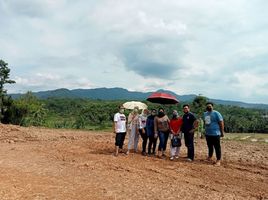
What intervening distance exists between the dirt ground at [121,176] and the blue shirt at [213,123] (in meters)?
0.92

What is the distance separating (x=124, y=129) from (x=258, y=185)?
15.5 ft

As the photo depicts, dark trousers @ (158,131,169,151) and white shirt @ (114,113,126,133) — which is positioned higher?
white shirt @ (114,113,126,133)

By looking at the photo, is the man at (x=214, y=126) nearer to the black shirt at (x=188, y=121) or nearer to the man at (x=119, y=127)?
the black shirt at (x=188, y=121)

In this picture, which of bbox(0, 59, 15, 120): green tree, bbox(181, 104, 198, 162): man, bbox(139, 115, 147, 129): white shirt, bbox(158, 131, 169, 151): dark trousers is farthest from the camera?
bbox(0, 59, 15, 120): green tree

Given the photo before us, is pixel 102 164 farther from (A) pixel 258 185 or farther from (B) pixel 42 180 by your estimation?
(A) pixel 258 185

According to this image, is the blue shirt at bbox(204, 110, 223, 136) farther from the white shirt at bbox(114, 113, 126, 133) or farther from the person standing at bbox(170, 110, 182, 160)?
the white shirt at bbox(114, 113, 126, 133)

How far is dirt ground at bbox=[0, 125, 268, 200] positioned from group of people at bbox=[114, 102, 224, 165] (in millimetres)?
482

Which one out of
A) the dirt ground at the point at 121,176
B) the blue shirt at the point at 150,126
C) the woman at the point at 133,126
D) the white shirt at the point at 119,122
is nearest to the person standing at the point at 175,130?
the dirt ground at the point at 121,176

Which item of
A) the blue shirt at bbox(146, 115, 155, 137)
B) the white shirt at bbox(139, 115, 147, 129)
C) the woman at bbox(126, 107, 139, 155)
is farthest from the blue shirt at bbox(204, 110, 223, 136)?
the woman at bbox(126, 107, 139, 155)

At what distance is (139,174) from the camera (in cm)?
870

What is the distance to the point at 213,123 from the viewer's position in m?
10.5

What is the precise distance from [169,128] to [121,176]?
3315 millimetres

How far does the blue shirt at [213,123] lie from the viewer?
10.4 metres

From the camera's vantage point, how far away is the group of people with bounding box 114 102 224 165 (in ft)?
34.3
